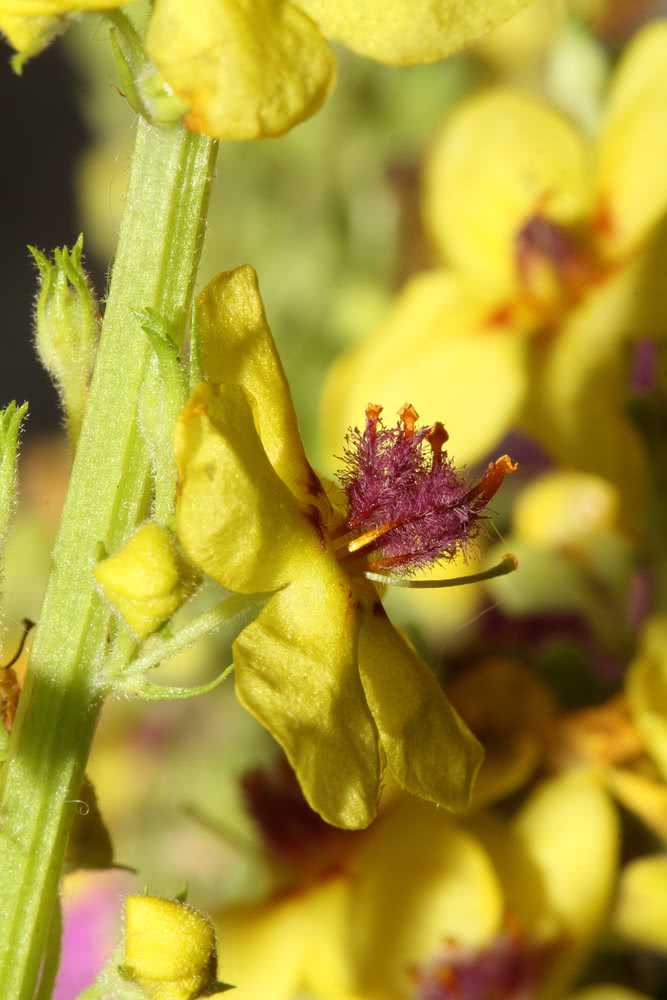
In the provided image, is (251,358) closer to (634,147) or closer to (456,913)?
(456,913)

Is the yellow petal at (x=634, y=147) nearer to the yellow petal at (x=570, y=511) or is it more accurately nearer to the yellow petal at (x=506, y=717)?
the yellow petal at (x=570, y=511)

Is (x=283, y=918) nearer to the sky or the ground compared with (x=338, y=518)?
nearer to the ground

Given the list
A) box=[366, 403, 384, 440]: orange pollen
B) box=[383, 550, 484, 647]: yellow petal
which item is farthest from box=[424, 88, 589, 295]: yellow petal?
box=[366, 403, 384, 440]: orange pollen

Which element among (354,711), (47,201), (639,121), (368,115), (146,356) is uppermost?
(47,201)

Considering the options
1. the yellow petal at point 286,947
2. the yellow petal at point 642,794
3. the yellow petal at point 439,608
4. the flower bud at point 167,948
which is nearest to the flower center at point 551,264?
the yellow petal at point 439,608

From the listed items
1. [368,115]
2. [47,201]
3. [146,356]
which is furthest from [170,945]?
[47,201]

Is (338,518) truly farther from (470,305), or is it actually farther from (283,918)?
(470,305)

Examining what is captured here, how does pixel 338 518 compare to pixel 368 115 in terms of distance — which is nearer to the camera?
pixel 338 518

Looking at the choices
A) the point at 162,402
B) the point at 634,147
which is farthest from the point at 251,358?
the point at 634,147
